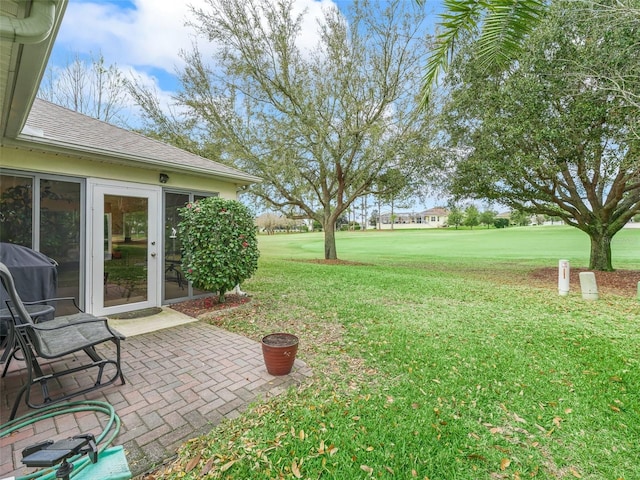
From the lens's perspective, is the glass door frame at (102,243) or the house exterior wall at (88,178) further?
the glass door frame at (102,243)

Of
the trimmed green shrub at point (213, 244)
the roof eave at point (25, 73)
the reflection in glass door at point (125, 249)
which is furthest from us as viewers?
the trimmed green shrub at point (213, 244)

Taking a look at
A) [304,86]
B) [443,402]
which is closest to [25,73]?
[443,402]

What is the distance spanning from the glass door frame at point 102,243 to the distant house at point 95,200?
2 cm

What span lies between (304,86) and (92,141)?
344 inches

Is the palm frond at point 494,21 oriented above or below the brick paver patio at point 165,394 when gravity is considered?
above

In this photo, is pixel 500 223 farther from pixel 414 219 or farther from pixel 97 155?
pixel 97 155

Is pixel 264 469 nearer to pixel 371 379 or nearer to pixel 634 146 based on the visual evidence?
pixel 371 379

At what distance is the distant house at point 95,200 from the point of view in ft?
14.3

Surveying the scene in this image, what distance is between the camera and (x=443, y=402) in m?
2.86

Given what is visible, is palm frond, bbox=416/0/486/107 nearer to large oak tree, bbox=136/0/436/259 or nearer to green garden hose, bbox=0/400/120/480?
green garden hose, bbox=0/400/120/480

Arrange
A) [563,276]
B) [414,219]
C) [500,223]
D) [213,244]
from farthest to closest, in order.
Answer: [414,219], [500,223], [563,276], [213,244]

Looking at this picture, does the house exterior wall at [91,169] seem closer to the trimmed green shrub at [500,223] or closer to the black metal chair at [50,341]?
the black metal chair at [50,341]

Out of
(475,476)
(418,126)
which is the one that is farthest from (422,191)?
(475,476)

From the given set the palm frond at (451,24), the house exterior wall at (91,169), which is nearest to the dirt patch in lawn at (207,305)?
the house exterior wall at (91,169)
